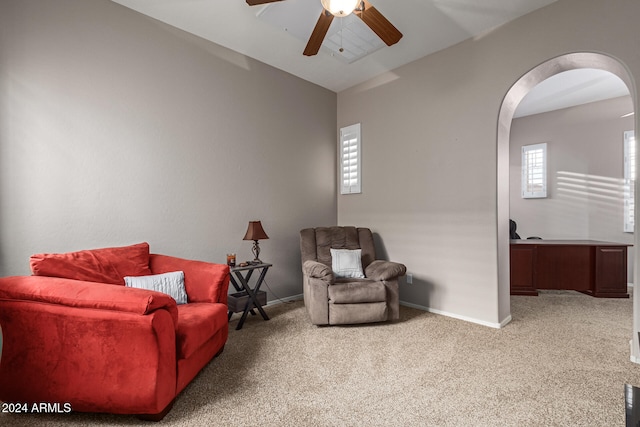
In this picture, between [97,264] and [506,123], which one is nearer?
[97,264]

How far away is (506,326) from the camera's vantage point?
10.2ft

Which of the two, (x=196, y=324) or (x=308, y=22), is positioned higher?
(x=308, y=22)

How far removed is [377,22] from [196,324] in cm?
235

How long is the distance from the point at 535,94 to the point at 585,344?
148 inches

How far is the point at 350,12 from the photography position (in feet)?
6.03

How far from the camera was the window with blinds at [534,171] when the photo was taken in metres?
5.60

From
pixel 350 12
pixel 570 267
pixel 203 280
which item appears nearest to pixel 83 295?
pixel 203 280

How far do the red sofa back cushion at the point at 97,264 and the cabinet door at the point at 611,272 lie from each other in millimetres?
5444

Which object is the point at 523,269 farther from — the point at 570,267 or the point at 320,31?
the point at 320,31

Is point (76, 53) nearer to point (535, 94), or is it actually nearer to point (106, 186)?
point (106, 186)

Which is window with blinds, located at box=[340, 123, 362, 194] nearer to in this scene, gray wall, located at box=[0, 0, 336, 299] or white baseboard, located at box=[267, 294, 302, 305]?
gray wall, located at box=[0, 0, 336, 299]

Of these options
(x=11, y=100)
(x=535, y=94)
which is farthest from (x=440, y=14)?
(x=11, y=100)

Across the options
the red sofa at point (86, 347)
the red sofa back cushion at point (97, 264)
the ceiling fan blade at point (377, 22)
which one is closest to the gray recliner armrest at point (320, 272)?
the red sofa back cushion at point (97, 264)

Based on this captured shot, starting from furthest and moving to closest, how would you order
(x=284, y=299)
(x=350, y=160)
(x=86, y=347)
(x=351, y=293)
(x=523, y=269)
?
(x=350, y=160) → (x=523, y=269) → (x=284, y=299) → (x=351, y=293) → (x=86, y=347)
